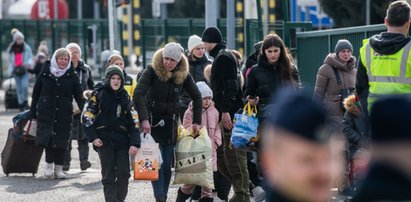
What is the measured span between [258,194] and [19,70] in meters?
15.9

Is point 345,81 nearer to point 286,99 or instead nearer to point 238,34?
point 286,99

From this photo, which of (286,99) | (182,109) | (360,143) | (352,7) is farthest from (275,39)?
(352,7)

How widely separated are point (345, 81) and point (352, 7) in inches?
850

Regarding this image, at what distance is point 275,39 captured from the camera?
1174 cm

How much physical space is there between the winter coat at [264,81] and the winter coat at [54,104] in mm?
3627

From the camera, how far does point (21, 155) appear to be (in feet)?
51.2

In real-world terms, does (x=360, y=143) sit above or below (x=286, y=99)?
below

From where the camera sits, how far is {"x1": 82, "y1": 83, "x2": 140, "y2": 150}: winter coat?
38.6 ft

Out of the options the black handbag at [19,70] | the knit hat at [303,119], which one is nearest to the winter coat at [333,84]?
the knit hat at [303,119]

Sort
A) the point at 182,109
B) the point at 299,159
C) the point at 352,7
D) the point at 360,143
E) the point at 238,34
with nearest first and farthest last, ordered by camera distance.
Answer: the point at 299,159, the point at 360,143, the point at 182,109, the point at 238,34, the point at 352,7

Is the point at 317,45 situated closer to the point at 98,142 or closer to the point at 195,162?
the point at 195,162

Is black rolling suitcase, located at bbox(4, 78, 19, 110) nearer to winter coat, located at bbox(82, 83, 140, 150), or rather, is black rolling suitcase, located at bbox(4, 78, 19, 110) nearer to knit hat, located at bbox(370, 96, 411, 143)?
winter coat, located at bbox(82, 83, 140, 150)

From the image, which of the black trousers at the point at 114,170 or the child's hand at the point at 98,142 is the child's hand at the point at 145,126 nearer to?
the black trousers at the point at 114,170

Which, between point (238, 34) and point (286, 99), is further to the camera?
point (238, 34)
